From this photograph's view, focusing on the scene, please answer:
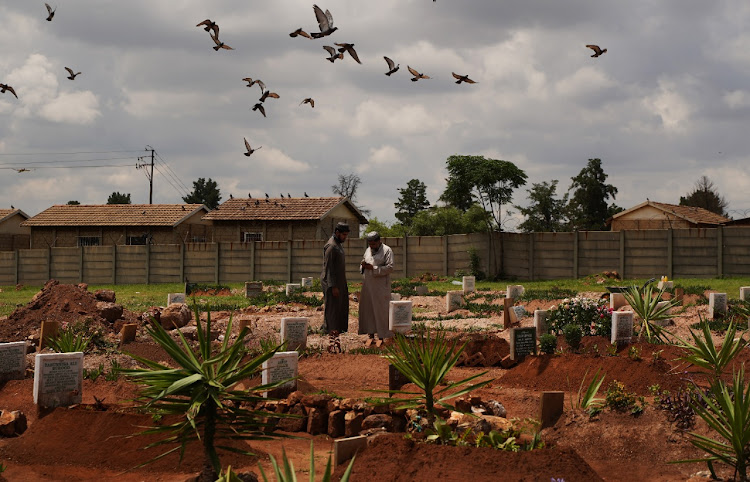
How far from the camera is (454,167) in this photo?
130 ft

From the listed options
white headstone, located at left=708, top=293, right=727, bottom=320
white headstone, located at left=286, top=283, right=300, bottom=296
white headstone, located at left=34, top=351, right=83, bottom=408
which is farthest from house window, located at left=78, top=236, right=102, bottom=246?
white headstone, located at left=34, top=351, right=83, bottom=408

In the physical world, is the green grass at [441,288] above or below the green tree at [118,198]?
below

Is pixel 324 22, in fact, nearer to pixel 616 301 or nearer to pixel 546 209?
pixel 616 301

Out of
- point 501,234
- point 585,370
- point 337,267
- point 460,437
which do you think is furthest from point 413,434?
point 501,234

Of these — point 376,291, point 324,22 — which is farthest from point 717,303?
point 324,22

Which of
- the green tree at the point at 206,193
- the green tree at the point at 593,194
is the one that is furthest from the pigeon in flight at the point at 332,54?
the green tree at the point at 206,193

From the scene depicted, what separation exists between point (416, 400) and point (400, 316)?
646 cm

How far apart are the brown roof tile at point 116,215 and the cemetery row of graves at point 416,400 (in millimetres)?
30344

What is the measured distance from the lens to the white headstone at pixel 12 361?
924cm

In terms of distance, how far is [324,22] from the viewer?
10719mm

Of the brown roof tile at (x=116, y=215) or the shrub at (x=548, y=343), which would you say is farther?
the brown roof tile at (x=116, y=215)

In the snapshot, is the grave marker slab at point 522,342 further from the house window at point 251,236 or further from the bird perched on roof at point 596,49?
the house window at point 251,236

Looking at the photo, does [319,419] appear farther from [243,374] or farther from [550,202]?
[550,202]

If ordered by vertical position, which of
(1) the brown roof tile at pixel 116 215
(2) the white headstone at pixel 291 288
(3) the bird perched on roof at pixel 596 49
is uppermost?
(3) the bird perched on roof at pixel 596 49
